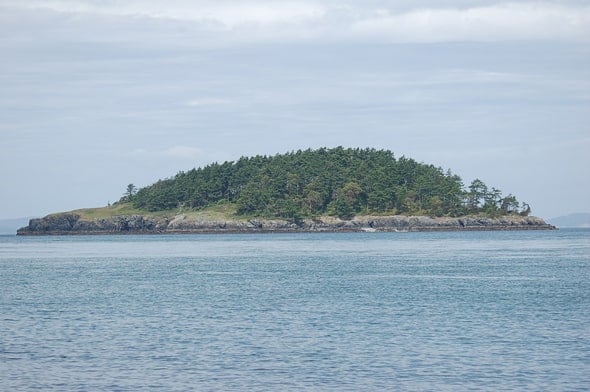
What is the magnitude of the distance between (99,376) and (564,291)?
47.7m

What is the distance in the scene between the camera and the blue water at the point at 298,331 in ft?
129

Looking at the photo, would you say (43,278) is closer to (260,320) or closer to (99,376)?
(260,320)

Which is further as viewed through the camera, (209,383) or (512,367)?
(512,367)

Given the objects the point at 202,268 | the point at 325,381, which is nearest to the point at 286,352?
the point at 325,381

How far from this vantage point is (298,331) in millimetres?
52938

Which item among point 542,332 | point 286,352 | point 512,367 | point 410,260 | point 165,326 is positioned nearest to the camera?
point 512,367

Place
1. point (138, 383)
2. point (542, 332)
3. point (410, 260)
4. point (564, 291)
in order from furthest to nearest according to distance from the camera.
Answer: point (410, 260), point (564, 291), point (542, 332), point (138, 383)

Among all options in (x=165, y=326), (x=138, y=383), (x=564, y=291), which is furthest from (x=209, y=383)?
(x=564, y=291)

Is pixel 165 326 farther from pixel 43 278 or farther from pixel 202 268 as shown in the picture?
pixel 202 268

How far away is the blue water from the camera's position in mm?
39375

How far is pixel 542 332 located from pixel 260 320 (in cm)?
1761

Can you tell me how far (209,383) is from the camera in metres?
38.6

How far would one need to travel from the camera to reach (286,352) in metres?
45.5

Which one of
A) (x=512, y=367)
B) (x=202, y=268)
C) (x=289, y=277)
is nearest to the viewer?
(x=512, y=367)
